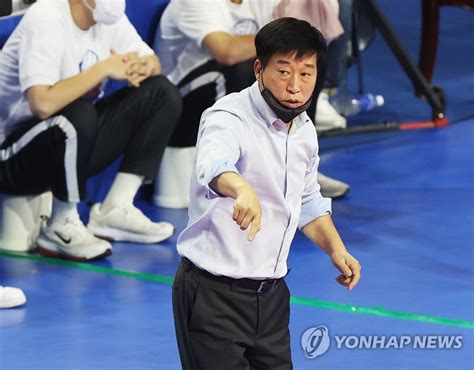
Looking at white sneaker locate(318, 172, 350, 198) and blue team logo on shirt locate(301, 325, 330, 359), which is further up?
blue team logo on shirt locate(301, 325, 330, 359)

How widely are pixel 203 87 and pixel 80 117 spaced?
90cm

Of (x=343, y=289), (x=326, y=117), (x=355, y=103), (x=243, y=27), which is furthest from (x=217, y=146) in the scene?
(x=355, y=103)

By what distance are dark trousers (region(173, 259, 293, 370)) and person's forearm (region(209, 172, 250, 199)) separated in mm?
355

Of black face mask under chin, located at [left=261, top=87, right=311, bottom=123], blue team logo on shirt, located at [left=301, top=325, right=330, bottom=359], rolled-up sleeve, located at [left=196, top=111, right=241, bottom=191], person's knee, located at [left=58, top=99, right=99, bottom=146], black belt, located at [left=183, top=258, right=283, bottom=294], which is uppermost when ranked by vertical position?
black face mask under chin, located at [left=261, top=87, right=311, bottom=123]

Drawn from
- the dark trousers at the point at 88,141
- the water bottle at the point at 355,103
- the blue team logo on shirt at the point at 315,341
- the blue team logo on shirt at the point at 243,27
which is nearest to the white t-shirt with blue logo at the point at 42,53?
the dark trousers at the point at 88,141

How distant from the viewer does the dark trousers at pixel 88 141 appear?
4.74 meters

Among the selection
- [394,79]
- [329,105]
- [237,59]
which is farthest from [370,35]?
[237,59]

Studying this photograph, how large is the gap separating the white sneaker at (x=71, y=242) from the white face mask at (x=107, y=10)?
76cm

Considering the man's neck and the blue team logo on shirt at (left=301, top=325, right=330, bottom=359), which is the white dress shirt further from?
the man's neck

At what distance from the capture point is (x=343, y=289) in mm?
4539

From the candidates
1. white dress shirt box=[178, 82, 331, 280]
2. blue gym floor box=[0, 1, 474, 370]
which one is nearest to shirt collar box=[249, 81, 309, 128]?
white dress shirt box=[178, 82, 331, 280]

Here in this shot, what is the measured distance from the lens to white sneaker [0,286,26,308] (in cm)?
428

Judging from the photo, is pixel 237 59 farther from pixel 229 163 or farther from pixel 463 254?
pixel 229 163

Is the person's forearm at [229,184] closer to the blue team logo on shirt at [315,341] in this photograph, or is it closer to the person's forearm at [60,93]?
the blue team logo on shirt at [315,341]
